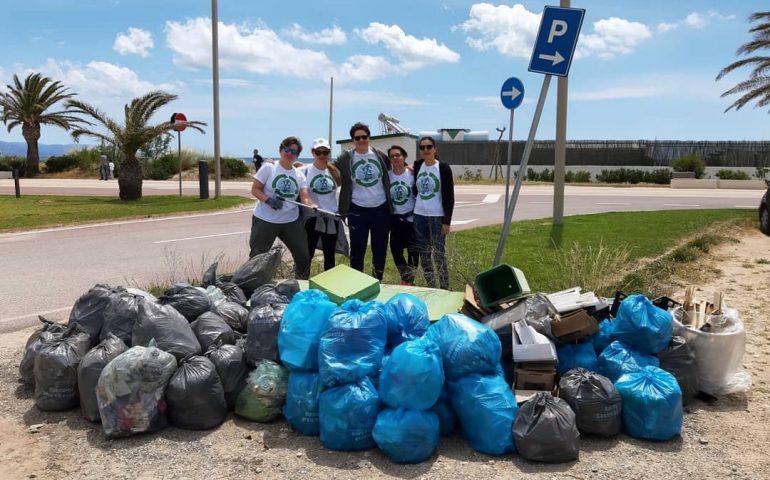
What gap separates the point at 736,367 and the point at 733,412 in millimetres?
406

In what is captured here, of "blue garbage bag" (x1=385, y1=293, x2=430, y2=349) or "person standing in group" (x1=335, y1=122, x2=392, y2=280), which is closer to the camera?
"blue garbage bag" (x1=385, y1=293, x2=430, y2=349)

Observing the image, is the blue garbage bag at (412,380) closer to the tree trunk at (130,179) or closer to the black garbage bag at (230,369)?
the black garbage bag at (230,369)

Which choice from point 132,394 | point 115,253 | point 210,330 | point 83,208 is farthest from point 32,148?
point 132,394

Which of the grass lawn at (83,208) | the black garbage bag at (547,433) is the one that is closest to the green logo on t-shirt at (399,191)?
the black garbage bag at (547,433)

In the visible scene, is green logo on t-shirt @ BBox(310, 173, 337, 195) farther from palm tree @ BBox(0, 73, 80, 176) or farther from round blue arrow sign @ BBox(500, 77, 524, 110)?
palm tree @ BBox(0, 73, 80, 176)

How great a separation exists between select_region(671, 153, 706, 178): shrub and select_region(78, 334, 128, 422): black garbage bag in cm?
4115

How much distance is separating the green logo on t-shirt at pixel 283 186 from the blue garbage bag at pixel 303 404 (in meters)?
2.79

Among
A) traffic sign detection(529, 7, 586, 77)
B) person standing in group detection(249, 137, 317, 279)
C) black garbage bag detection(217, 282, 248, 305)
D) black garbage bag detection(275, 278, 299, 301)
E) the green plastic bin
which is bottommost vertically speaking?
black garbage bag detection(217, 282, 248, 305)

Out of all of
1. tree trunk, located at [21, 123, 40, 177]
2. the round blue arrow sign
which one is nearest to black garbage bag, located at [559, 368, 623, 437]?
the round blue arrow sign

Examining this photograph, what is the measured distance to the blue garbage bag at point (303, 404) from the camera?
13.0 feet

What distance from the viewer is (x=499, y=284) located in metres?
4.92

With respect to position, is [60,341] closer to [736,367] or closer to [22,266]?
[736,367]

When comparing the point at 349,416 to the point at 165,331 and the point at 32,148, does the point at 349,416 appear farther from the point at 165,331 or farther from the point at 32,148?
the point at 32,148

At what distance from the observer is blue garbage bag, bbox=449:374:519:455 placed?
375 centimetres
